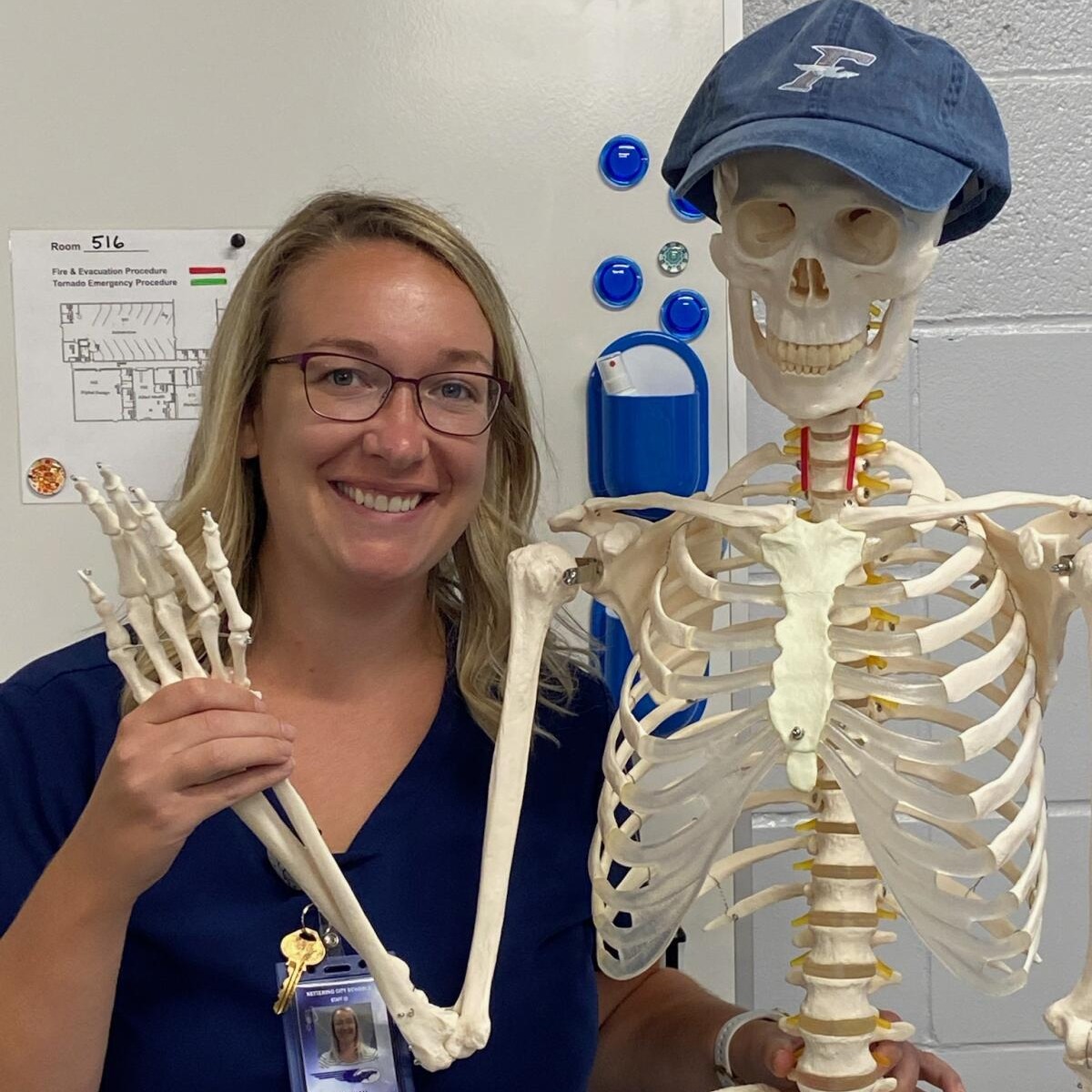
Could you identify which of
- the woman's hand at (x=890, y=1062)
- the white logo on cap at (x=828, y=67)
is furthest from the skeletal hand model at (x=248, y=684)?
the white logo on cap at (x=828, y=67)

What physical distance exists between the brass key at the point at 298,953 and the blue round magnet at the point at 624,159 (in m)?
0.77

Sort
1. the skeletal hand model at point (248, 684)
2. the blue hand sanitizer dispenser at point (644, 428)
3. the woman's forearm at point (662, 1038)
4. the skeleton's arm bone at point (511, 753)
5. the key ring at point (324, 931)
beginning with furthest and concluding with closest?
the blue hand sanitizer dispenser at point (644, 428) → the woman's forearm at point (662, 1038) → the key ring at point (324, 931) → the skeleton's arm bone at point (511, 753) → the skeletal hand model at point (248, 684)

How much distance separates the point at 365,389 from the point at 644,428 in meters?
0.39

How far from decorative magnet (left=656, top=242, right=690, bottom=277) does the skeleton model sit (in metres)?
0.48

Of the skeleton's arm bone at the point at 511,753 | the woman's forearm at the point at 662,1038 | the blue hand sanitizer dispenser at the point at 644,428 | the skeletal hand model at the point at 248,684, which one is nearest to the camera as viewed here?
the skeletal hand model at the point at 248,684

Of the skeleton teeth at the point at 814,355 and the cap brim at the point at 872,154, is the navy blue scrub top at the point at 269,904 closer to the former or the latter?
the skeleton teeth at the point at 814,355

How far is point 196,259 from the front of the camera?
4.04 ft

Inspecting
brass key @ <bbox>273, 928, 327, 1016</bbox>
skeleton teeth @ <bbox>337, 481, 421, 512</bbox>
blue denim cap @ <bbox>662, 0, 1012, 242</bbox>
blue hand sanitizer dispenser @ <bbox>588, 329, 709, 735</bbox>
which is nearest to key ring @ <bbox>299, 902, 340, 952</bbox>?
brass key @ <bbox>273, 928, 327, 1016</bbox>

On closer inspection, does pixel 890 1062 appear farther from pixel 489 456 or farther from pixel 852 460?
pixel 489 456

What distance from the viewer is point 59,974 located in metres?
0.73

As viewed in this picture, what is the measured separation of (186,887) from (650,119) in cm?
83

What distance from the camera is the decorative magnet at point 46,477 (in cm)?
123

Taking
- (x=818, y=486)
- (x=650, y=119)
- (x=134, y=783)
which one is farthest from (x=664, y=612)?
(x=650, y=119)

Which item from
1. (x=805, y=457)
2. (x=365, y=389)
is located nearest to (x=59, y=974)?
(x=365, y=389)
